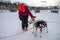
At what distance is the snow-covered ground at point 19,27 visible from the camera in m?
0.88

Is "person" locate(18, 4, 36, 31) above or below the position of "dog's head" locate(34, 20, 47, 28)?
above

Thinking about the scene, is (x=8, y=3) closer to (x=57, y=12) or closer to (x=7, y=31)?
(x=7, y=31)

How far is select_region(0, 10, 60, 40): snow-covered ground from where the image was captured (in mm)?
879

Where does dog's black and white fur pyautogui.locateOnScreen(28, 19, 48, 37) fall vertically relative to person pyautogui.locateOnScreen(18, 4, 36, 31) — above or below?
below

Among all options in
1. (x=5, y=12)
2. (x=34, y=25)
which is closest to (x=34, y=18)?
(x=34, y=25)

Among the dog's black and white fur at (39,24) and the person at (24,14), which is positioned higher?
the person at (24,14)

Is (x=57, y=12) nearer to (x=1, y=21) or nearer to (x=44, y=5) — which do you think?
(x=44, y=5)

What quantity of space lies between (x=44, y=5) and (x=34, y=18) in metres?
0.09

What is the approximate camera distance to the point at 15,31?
2.93 ft

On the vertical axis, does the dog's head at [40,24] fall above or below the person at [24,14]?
below

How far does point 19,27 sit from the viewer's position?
0.90m

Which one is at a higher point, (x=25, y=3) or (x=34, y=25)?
(x=25, y=3)

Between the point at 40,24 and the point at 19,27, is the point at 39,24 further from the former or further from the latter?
the point at 19,27

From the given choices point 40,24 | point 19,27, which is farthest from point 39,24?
point 19,27
